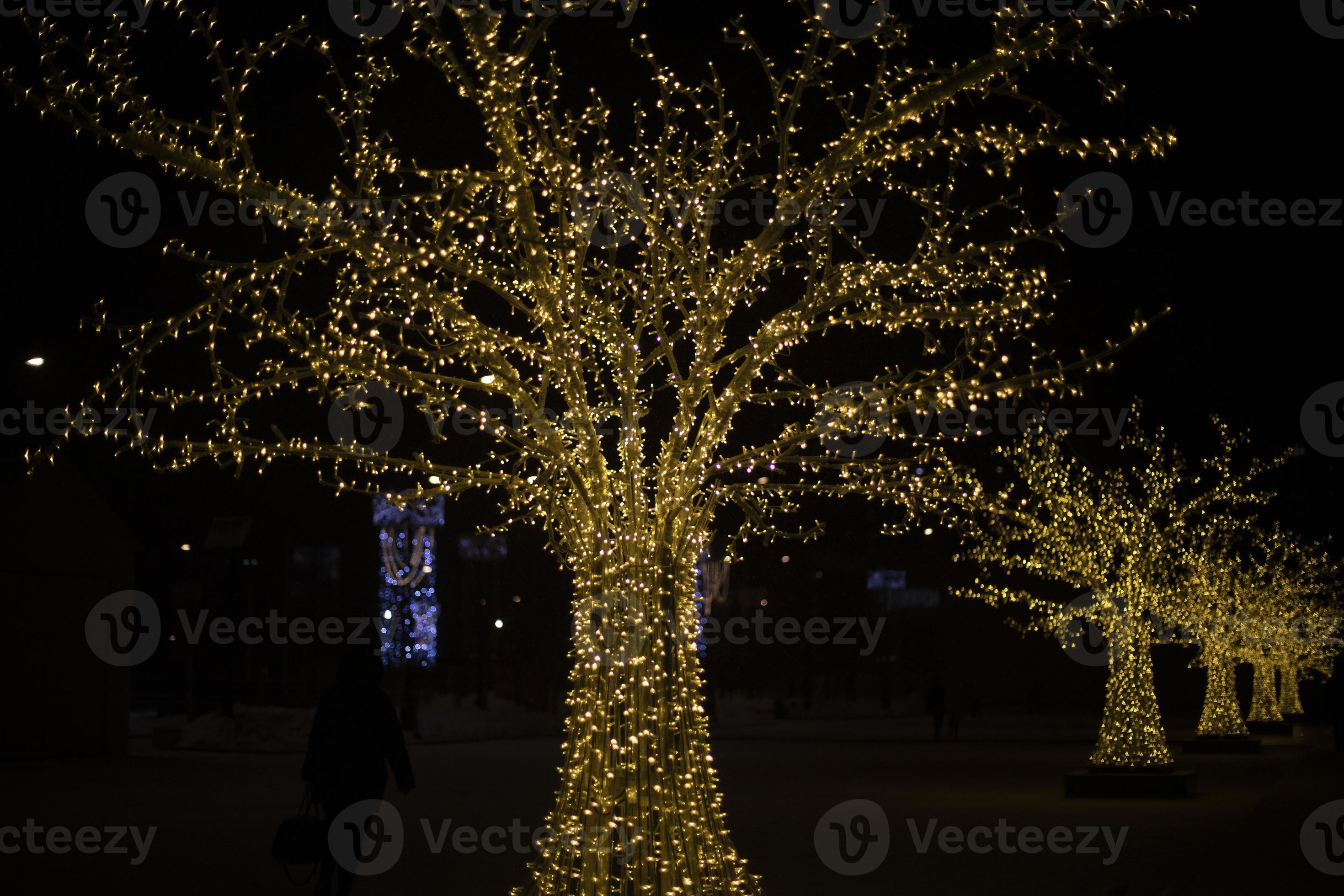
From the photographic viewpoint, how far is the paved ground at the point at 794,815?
9914 millimetres

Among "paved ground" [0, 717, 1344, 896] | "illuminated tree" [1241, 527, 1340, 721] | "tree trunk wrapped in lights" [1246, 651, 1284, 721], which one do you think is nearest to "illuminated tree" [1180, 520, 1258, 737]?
"illuminated tree" [1241, 527, 1340, 721]

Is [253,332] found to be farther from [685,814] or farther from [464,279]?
[685,814]

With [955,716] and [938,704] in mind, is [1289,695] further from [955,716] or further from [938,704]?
[938,704]

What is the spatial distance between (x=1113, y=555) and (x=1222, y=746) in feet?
33.4

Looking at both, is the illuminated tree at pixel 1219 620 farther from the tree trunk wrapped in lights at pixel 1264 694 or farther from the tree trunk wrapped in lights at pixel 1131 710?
the tree trunk wrapped in lights at pixel 1131 710

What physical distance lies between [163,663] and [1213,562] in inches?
1458

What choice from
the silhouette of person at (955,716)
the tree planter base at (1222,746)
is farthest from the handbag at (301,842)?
the silhouette of person at (955,716)

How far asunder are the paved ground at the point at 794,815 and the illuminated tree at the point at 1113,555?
1.28 m

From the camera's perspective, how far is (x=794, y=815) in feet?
48.4

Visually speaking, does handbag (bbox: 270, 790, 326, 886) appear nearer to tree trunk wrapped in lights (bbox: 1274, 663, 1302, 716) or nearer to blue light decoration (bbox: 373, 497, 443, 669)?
blue light decoration (bbox: 373, 497, 443, 669)

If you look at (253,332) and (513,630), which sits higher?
(253,332)

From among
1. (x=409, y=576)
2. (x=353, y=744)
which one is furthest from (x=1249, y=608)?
(x=353, y=744)

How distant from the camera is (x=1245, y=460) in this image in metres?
29.0

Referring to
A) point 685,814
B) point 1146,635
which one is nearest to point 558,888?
point 685,814
